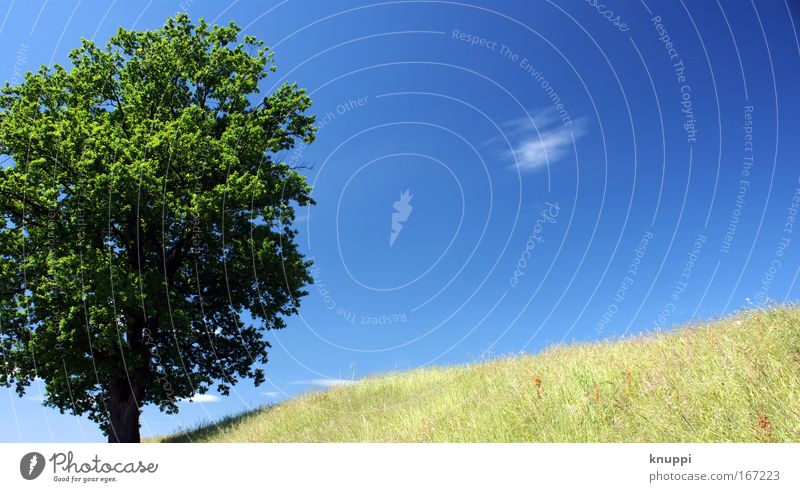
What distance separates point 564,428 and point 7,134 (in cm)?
2310

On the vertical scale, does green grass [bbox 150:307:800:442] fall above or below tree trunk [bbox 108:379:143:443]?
below

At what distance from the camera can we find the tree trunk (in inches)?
840

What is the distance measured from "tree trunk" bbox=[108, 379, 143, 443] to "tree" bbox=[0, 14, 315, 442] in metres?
0.06

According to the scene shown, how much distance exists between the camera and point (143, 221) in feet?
67.4

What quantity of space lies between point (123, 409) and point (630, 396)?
799 inches

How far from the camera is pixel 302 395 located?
65.9 ft

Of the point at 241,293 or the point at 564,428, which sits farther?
the point at 241,293

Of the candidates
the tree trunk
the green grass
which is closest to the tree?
the tree trunk
